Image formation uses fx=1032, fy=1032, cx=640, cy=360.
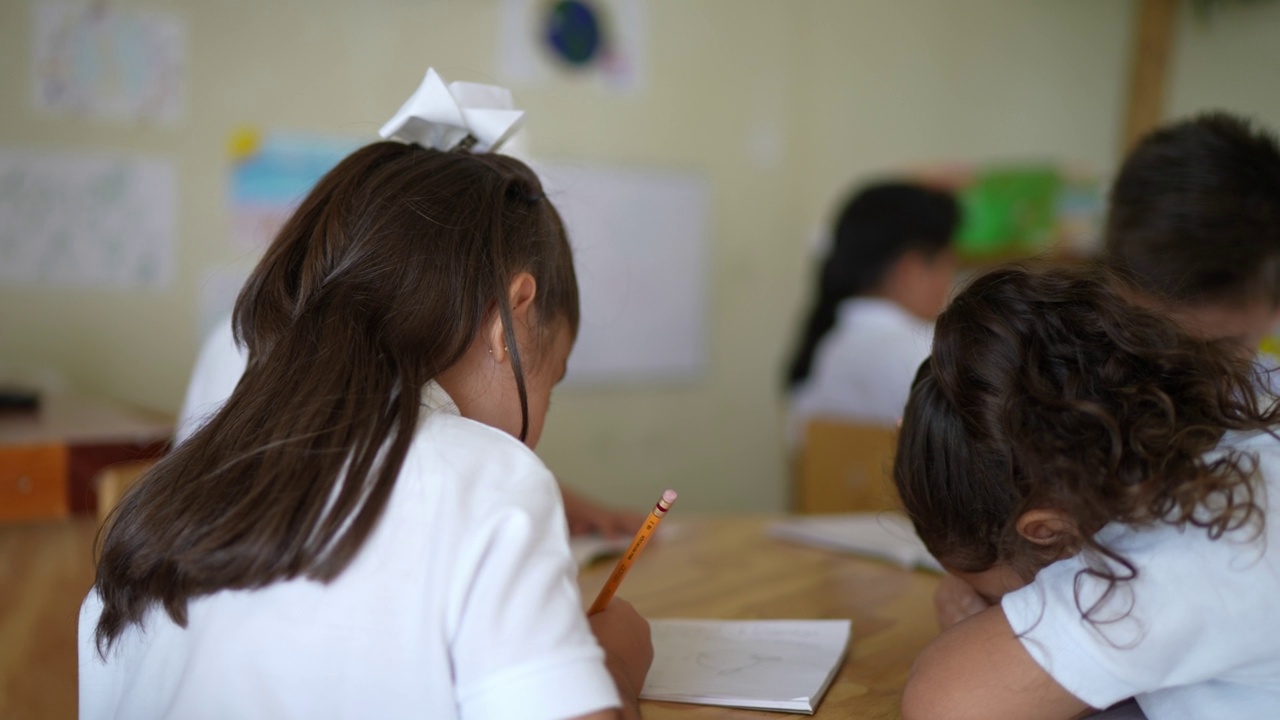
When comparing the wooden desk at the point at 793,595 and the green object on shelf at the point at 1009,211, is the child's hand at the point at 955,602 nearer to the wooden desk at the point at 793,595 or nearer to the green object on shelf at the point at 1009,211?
the wooden desk at the point at 793,595

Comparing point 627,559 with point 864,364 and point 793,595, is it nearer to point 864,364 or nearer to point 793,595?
point 793,595

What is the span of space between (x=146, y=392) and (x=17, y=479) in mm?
1131

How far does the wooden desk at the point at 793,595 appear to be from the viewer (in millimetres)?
808

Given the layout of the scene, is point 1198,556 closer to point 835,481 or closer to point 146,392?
point 835,481

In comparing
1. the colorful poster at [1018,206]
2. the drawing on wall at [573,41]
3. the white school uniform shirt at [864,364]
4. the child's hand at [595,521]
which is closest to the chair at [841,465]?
the white school uniform shirt at [864,364]

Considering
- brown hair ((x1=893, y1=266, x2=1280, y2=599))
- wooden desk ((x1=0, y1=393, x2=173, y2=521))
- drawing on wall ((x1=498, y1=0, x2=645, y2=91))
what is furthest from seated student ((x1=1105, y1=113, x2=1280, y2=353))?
drawing on wall ((x1=498, y1=0, x2=645, y2=91))

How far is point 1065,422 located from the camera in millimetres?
695

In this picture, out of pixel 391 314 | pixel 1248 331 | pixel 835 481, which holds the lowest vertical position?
pixel 835 481

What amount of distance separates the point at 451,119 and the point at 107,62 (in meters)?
1.70

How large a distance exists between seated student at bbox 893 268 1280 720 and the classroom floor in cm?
89

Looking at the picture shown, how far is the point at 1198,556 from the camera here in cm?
67

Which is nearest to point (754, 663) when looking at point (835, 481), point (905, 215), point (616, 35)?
point (835, 481)

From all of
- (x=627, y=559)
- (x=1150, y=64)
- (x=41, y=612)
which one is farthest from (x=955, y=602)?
(x=1150, y=64)

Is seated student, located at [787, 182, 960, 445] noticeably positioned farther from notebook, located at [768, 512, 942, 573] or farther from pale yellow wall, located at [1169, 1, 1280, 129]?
pale yellow wall, located at [1169, 1, 1280, 129]
